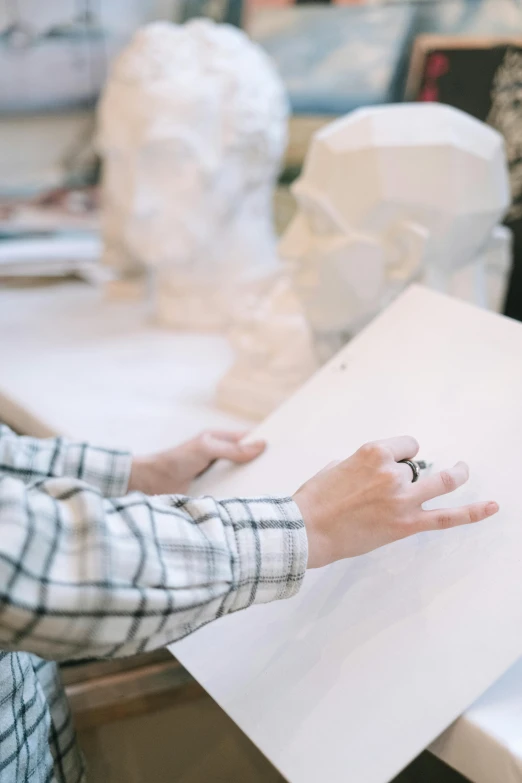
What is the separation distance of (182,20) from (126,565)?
186cm

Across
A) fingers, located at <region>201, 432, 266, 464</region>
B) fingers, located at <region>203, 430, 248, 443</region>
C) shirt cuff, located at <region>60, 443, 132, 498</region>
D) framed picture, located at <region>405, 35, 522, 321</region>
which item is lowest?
shirt cuff, located at <region>60, 443, 132, 498</region>

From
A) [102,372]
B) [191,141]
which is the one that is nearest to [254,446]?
[102,372]

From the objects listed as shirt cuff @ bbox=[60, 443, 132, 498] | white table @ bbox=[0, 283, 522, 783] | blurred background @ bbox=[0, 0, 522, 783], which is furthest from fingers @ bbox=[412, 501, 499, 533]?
white table @ bbox=[0, 283, 522, 783]

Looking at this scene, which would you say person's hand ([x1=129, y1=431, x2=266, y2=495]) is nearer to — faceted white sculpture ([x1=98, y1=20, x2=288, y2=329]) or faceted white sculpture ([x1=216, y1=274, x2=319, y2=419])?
faceted white sculpture ([x1=216, y1=274, x2=319, y2=419])

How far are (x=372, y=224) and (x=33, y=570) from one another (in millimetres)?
694

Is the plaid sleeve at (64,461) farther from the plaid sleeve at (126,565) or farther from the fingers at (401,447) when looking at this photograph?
the fingers at (401,447)

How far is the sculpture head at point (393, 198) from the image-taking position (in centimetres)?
101

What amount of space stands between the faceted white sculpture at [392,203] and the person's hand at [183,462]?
1.06ft

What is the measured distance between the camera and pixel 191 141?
1.44m

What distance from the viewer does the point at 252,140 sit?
1.51 meters

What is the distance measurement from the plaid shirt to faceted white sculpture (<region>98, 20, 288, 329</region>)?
0.96 metres

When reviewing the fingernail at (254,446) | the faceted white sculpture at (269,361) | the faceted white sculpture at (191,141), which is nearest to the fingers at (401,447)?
the fingernail at (254,446)

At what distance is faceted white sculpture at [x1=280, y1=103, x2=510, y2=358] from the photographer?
101 centimetres

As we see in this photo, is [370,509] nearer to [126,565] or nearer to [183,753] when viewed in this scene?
[126,565]
